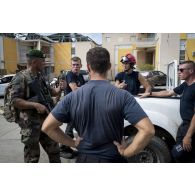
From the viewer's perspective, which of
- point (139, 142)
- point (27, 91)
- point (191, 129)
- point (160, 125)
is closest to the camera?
point (139, 142)

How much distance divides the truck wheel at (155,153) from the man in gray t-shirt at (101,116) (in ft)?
4.58

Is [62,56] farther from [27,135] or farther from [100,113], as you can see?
[100,113]

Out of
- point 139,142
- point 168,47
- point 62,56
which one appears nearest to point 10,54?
point 62,56

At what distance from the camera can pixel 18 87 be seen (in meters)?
3.16

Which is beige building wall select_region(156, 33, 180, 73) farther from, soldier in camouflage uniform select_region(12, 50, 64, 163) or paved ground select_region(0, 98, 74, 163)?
soldier in camouflage uniform select_region(12, 50, 64, 163)

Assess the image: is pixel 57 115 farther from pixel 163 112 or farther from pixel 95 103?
pixel 163 112

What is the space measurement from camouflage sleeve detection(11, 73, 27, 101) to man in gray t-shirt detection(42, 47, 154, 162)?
1.30 metres

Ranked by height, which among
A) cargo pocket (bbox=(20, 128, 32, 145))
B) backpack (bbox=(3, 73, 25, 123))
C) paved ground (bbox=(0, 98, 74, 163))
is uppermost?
backpack (bbox=(3, 73, 25, 123))

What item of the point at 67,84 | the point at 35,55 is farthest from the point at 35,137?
the point at 67,84

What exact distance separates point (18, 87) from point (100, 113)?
1.62 m

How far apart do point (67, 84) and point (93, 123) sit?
2547mm

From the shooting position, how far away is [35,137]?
3.29 meters

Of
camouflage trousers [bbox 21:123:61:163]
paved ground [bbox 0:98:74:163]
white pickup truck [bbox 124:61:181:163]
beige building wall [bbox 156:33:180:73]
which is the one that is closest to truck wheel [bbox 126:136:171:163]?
white pickup truck [bbox 124:61:181:163]

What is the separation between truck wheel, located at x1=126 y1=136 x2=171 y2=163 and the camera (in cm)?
338
